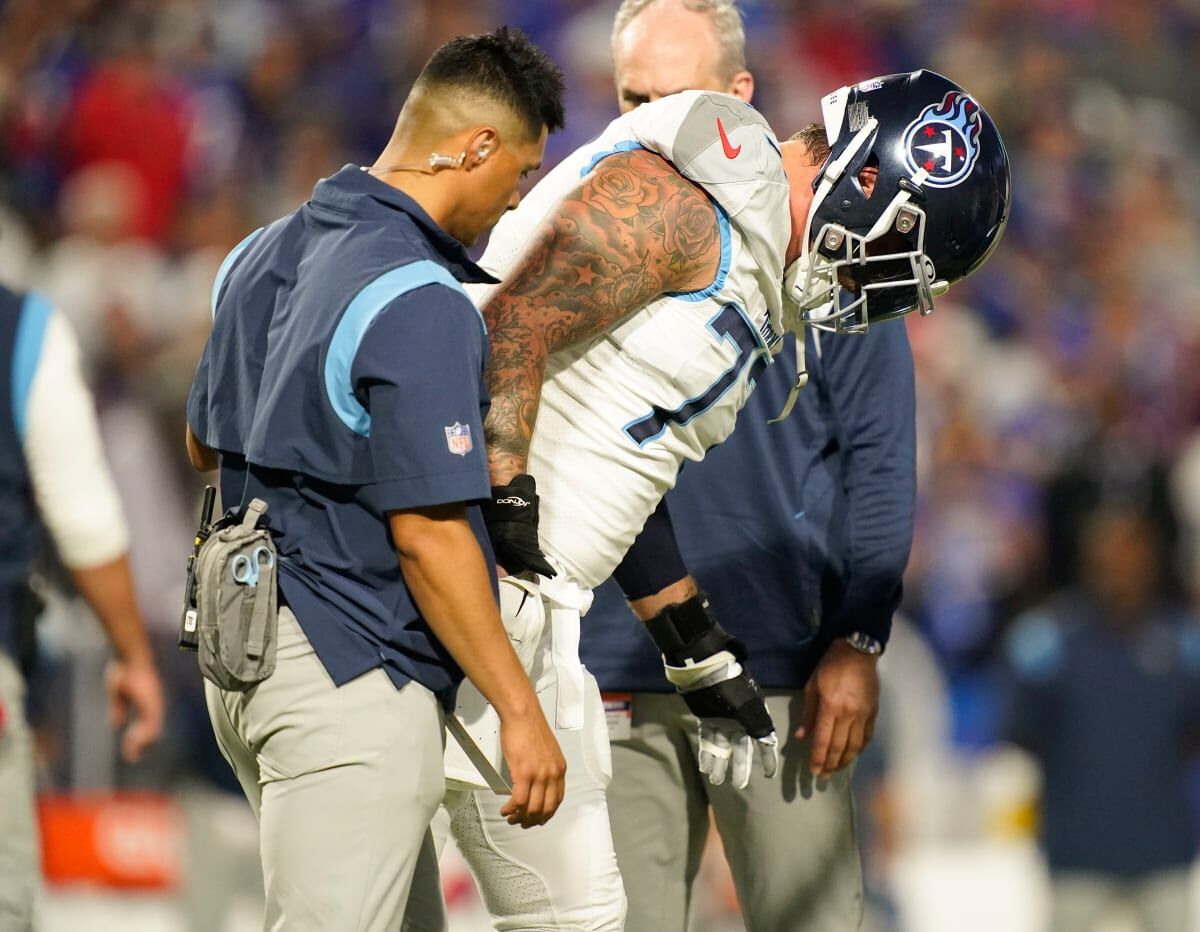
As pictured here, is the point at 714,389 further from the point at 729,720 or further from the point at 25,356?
the point at 25,356

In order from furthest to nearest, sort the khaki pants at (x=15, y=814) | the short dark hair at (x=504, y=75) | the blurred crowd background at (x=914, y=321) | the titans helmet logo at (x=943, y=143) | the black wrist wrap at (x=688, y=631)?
the blurred crowd background at (x=914, y=321), the khaki pants at (x=15, y=814), the black wrist wrap at (x=688, y=631), the titans helmet logo at (x=943, y=143), the short dark hair at (x=504, y=75)

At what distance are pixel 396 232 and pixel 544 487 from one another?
50 centimetres

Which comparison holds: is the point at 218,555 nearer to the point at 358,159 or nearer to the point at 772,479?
the point at 772,479

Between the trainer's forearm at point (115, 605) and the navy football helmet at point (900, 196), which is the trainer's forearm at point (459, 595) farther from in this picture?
the trainer's forearm at point (115, 605)

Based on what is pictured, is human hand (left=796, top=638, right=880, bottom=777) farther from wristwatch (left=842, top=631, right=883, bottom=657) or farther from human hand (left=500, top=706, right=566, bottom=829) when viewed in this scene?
human hand (left=500, top=706, right=566, bottom=829)

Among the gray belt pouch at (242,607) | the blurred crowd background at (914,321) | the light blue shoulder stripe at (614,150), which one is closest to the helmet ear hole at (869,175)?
the light blue shoulder stripe at (614,150)

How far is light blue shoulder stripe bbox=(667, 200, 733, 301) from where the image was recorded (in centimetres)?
286

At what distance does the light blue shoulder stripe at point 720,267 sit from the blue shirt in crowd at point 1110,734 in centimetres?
344

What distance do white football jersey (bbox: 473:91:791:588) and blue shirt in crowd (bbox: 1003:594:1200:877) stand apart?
3.32 m

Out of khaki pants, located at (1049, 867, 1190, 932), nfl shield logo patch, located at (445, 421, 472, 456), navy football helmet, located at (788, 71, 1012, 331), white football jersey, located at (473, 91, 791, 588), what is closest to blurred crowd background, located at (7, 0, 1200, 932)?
khaki pants, located at (1049, 867, 1190, 932)

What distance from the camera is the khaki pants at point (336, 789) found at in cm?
258

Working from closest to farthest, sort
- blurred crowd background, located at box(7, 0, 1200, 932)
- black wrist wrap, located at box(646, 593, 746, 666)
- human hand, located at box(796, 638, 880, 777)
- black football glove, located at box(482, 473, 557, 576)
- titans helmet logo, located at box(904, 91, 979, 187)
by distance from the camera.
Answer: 1. black football glove, located at box(482, 473, 557, 576)
2. titans helmet logo, located at box(904, 91, 979, 187)
3. black wrist wrap, located at box(646, 593, 746, 666)
4. human hand, located at box(796, 638, 880, 777)
5. blurred crowd background, located at box(7, 0, 1200, 932)

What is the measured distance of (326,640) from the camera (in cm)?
263

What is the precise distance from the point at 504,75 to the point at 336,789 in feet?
3.77
